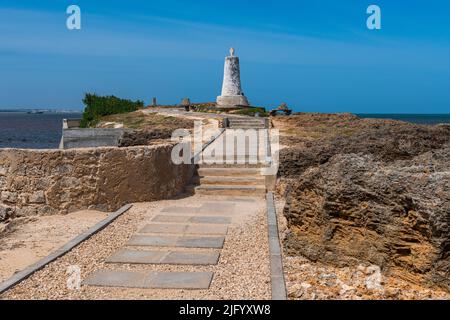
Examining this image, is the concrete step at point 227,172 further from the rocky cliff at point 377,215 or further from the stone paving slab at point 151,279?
the stone paving slab at point 151,279

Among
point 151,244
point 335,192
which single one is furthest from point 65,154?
point 335,192

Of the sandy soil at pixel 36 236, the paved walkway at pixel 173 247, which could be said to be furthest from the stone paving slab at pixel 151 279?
the sandy soil at pixel 36 236

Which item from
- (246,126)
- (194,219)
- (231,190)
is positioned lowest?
(194,219)

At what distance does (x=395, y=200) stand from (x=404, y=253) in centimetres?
58

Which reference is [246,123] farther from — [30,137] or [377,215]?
[30,137]

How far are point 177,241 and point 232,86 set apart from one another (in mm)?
31228

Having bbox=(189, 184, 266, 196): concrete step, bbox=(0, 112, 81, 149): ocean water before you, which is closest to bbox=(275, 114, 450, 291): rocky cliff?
bbox=(189, 184, 266, 196): concrete step

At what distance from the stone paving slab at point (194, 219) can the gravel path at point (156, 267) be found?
6.9 inches

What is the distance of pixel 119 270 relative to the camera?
5930 mm

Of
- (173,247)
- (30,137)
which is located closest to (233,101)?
(30,137)

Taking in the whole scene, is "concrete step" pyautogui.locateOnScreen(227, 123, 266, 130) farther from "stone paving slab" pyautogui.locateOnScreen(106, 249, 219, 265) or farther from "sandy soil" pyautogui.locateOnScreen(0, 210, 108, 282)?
"stone paving slab" pyautogui.locateOnScreen(106, 249, 219, 265)

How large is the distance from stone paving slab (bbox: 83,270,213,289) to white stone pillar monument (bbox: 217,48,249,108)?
3220 centimetres

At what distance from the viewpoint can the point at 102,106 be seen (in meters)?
40.2

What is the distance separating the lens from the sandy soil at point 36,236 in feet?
21.7
